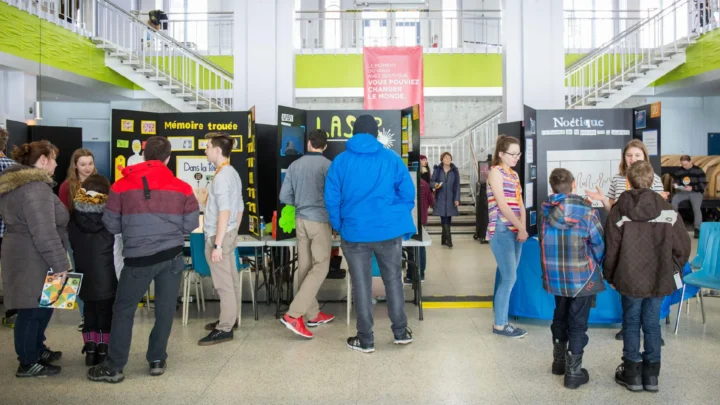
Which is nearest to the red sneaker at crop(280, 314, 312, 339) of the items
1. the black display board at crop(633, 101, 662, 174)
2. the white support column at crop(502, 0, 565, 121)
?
the white support column at crop(502, 0, 565, 121)

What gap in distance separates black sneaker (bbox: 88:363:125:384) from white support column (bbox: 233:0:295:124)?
3.27 metres

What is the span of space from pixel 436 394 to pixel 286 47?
4.03 m

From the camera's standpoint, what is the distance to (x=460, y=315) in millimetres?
5070

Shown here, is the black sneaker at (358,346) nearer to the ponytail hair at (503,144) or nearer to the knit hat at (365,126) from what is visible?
the knit hat at (365,126)

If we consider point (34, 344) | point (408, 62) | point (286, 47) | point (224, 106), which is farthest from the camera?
point (224, 106)

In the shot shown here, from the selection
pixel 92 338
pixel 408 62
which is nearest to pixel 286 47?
pixel 92 338

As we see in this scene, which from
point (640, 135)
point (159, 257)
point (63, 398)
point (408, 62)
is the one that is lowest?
point (63, 398)

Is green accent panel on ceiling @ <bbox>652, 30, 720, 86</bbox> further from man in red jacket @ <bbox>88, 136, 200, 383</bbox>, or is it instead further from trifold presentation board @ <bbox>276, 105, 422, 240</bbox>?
man in red jacket @ <bbox>88, 136, 200, 383</bbox>

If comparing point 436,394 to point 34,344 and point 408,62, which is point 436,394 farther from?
point 408,62

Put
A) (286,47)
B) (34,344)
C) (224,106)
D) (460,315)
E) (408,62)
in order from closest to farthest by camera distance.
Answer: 1. (34,344)
2. (460,315)
3. (286,47)
4. (408,62)
5. (224,106)

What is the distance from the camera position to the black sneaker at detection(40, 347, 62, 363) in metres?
3.81

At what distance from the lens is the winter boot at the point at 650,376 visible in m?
3.35

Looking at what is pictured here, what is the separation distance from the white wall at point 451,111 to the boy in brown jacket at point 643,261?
38.8 ft

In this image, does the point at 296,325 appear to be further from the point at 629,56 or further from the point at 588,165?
the point at 629,56
